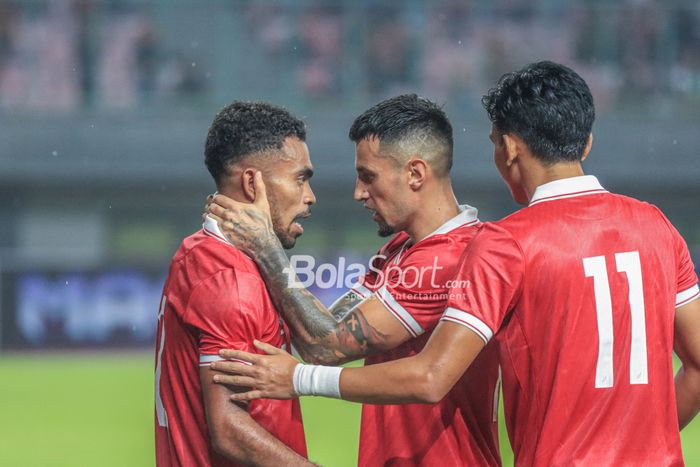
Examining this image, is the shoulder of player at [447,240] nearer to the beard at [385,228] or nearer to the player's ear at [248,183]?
the beard at [385,228]

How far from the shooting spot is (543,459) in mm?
3074

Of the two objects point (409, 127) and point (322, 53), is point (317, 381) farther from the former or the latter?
point (322, 53)

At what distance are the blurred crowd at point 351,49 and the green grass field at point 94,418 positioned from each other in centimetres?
637

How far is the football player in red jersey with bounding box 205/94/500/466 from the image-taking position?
3.48m

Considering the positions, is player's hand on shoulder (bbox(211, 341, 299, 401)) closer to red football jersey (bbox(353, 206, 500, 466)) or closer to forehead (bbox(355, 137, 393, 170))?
red football jersey (bbox(353, 206, 500, 466))

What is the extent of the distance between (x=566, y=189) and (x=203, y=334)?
3.87ft

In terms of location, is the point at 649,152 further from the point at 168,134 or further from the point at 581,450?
the point at 581,450

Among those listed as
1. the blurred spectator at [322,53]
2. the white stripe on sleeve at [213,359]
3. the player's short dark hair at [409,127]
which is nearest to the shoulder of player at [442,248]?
the player's short dark hair at [409,127]

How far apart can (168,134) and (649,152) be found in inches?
336

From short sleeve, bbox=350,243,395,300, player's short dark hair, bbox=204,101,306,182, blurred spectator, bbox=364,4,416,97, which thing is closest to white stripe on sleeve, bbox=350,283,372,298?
short sleeve, bbox=350,243,395,300

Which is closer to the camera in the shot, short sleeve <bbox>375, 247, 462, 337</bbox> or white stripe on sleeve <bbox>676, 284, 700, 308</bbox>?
white stripe on sleeve <bbox>676, 284, 700, 308</bbox>

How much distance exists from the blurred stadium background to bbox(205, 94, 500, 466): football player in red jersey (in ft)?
48.3

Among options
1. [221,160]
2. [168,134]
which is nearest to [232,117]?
[221,160]

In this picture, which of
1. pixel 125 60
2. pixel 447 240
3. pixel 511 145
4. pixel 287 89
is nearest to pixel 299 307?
pixel 447 240
